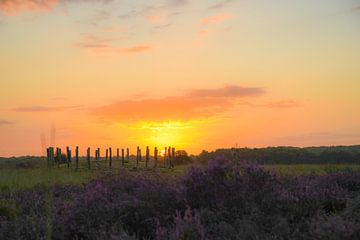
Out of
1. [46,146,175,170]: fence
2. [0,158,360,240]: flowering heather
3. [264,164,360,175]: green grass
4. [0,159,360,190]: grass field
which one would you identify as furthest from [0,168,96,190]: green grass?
[46,146,175,170]: fence

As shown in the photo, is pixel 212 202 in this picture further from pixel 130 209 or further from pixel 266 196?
pixel 130 209

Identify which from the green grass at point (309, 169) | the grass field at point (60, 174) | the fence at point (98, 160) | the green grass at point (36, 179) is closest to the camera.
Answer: the green grass at point (309, 169)

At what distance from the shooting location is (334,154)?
220 ft

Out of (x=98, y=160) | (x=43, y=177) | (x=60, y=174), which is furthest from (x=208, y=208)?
(x=98, y=160)

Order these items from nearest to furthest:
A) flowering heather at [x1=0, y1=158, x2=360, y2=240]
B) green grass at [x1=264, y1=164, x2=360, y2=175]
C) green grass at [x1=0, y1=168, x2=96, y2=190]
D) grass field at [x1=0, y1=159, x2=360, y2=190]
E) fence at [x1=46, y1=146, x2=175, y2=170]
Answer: flowering heather at [x1=0, y1=158, x2=360, y2=240], green grass at [x1=264, y1=164, x2=360, y2=175], grass field at [x1=0, y1=159, x2=360, y2=190], green grass at [x1=0, y1=168, x2=96, y2=190], fence at [x1=46, y1=146, x2=175, y2=170]

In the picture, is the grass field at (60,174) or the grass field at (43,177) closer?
the grass field at (60,174)

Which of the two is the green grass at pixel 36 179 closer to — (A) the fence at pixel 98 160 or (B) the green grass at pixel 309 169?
(B) the green grass at pixel 309 169

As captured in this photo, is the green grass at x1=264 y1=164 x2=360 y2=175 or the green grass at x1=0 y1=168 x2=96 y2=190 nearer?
the green grass at x1=264 y1=164 x2=360 y2=175

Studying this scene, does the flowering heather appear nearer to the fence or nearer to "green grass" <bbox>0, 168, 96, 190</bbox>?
"green grass" <bbox>0, 168, 96, 190</bbox>

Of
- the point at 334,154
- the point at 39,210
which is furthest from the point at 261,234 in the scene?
the point at 334,154

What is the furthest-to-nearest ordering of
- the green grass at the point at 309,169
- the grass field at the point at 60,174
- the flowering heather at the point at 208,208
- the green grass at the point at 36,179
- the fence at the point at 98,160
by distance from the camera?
the fence at the point at 98,160
the green grass at the point at 36,179
the grass field at the point at 60,174
the green grass at the point at 309,169
the flowering heather at the point at 208,208

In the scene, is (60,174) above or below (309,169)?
below

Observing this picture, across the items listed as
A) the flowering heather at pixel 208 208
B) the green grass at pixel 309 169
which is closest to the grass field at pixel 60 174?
the green grass at pixel 309 169

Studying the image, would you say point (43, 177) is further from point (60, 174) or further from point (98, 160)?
point (98, 160)
